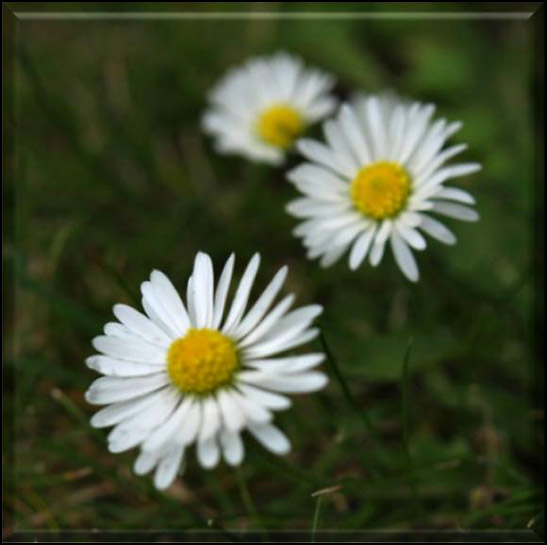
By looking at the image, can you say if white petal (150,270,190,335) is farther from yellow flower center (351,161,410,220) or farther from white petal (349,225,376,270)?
yellow flower center (351,161,410,220)

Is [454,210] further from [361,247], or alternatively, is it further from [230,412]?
[230,412]

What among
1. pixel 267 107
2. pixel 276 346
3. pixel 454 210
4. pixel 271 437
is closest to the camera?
pixel 271 437

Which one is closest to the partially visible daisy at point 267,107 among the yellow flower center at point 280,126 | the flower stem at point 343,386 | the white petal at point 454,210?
the yellow flower center at point 280,126

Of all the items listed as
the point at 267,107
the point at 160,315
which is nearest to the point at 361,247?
the point at 160,315

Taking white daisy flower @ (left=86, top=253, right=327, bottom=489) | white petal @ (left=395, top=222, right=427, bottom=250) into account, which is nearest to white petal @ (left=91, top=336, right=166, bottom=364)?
white daisy flower @ (left=86, top=253, right=327, bottom=489)

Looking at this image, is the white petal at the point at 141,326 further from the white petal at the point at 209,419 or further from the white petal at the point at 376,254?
the white petal at the point at 376,254

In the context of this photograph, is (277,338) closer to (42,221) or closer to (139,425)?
(139,425)

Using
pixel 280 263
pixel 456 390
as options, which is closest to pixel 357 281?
pixel 280 263
